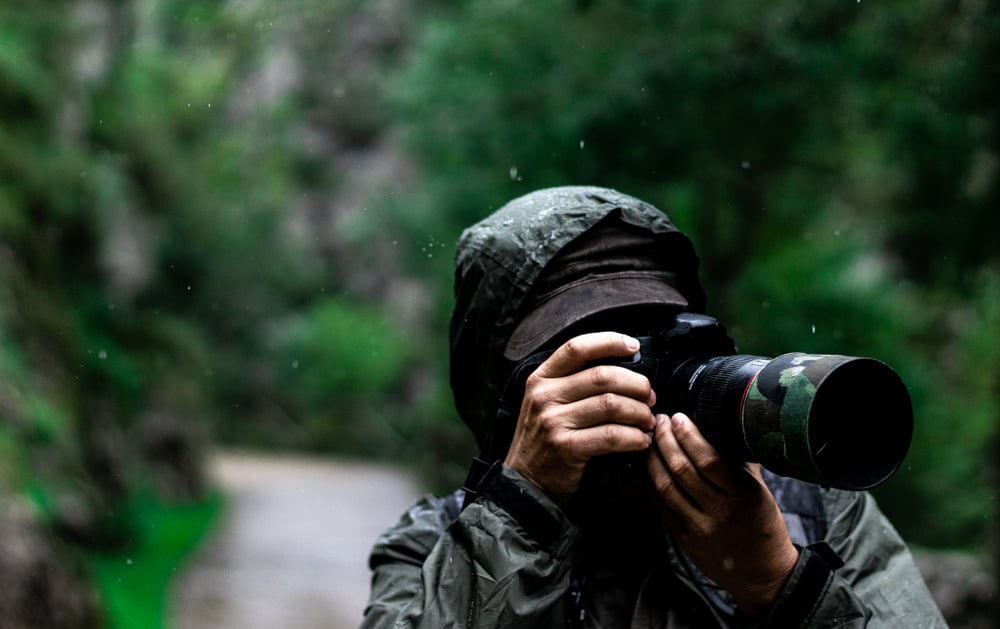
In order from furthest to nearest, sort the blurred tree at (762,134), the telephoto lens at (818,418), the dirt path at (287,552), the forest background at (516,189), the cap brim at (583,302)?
the dirt path at (287,552) → the forest background at (516,189) → the blurred tree at (762,134) → the cap brim at (583,302) → the telephoto lens at (818,418)

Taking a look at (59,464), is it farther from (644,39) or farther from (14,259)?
(644,39)

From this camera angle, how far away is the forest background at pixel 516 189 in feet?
17.8

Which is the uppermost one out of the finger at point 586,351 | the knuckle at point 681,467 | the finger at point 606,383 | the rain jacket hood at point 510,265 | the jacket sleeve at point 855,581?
the rain jacket hood at point 510,265

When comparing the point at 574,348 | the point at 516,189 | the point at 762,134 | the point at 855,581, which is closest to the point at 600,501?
the point at 574,348

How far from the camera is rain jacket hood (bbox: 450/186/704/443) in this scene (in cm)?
170

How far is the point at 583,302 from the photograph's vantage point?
1629 millimetres

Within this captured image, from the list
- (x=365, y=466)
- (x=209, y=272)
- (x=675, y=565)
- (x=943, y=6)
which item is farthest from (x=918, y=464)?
(x=365, y=466)

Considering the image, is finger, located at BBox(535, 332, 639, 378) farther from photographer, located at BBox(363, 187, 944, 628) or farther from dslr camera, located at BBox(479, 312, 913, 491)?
dslr camera, located at BBox(479, 312, 913, 491)

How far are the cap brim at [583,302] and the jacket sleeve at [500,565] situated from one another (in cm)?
26

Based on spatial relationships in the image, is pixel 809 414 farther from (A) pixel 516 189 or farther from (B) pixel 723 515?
(A) pixel 516 189

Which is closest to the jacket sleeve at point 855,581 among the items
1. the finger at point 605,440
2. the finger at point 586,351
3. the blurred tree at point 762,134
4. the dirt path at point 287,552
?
the finger at point 605,440

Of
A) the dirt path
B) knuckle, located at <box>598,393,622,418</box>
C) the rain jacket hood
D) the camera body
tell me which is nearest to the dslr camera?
the camera body

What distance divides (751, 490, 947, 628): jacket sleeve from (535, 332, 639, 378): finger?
0.41 m

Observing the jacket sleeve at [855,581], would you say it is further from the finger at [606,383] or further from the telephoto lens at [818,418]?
the finger at [606,383]
